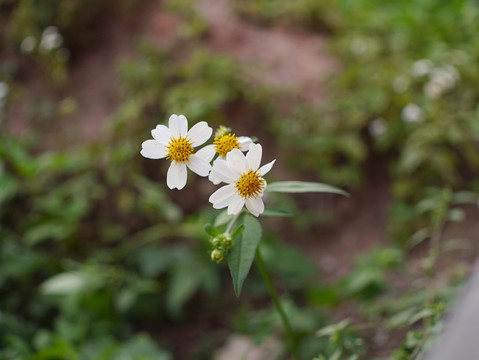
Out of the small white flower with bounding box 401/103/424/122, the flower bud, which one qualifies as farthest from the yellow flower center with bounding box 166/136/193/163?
the small white flower with bounding box 401/103/424/122

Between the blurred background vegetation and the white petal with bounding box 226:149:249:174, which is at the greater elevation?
the blurred background vegetation

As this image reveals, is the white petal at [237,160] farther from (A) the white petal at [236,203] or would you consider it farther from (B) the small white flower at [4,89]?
(B) the small white flower at [4,89]

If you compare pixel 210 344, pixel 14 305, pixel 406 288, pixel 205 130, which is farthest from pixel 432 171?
pixel 14 305

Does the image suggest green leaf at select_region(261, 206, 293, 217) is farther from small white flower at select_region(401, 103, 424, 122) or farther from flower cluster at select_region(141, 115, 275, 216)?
small white flower at select_region(401, 103, 424, 122)

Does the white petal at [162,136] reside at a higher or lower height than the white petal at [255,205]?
higher

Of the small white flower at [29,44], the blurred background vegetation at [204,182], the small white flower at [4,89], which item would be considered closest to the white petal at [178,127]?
the blurred background vegetation at [204,182]

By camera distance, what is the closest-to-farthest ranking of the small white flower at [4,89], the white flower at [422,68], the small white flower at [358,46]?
1. the white flower at [422,68]
2. the small white flower at [358,46]
3. the small white flower at [4,89]

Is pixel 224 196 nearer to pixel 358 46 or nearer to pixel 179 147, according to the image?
pixel 179 147
